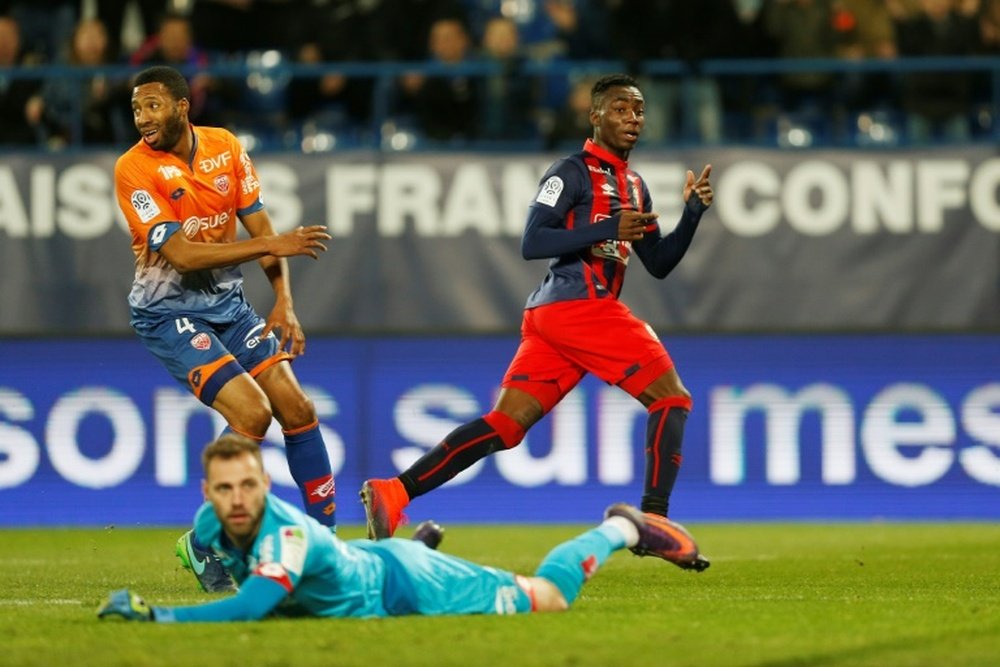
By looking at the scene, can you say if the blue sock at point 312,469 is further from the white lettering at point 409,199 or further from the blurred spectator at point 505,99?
the blurred spectator at point 505,99

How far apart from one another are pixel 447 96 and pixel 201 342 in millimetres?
6414

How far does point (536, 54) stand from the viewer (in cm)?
1484

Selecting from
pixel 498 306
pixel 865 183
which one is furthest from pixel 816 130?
pixel 498 306

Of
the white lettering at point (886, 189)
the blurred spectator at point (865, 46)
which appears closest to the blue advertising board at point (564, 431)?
the white lettering at point (886, 189)

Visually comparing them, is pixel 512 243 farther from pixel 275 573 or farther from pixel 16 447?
pixel 275 573

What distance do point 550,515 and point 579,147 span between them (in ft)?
8.96

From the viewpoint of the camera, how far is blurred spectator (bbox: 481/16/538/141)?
13961mm

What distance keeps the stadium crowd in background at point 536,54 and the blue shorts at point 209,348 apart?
5708 millimetres

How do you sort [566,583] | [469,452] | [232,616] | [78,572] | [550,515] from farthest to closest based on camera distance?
[550,515] → [78,572] → [469,452] → [566,583] → [232,616]

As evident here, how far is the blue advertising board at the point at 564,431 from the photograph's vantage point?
1314cm

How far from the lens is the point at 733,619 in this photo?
6.54 meters

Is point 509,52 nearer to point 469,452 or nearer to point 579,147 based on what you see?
point 579,147

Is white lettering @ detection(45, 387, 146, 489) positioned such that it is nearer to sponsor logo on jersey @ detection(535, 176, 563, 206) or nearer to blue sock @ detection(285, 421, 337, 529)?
blue sock @ detection(285, 421, 337, 529)

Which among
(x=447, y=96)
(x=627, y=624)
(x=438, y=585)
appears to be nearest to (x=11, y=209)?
(x=447, y=96)
